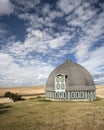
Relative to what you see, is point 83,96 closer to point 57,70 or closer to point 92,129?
point 57,70

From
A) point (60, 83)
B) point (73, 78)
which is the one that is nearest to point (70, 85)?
point (73, 78)

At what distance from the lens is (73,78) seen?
44.1 metres

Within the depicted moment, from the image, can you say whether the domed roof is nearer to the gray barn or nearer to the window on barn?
the gray barn

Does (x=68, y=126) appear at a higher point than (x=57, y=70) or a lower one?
lower

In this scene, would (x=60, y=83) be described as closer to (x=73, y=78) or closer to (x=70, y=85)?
(x=70, y=85)

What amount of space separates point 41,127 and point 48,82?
29.5 m

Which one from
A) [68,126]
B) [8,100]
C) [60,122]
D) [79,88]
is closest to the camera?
[68,126]

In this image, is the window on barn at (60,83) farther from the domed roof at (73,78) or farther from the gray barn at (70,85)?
the domed roof at (73,78)

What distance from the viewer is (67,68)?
152 feet

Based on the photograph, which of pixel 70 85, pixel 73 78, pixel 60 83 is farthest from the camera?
pixel 60 83

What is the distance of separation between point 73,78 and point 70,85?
1825mm

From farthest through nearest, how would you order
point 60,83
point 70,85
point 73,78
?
point 60,83 → point 73,78 → point 70,85

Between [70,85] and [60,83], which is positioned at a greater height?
[60,83]

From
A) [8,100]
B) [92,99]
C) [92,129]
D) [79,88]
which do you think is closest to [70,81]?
[79,88]
